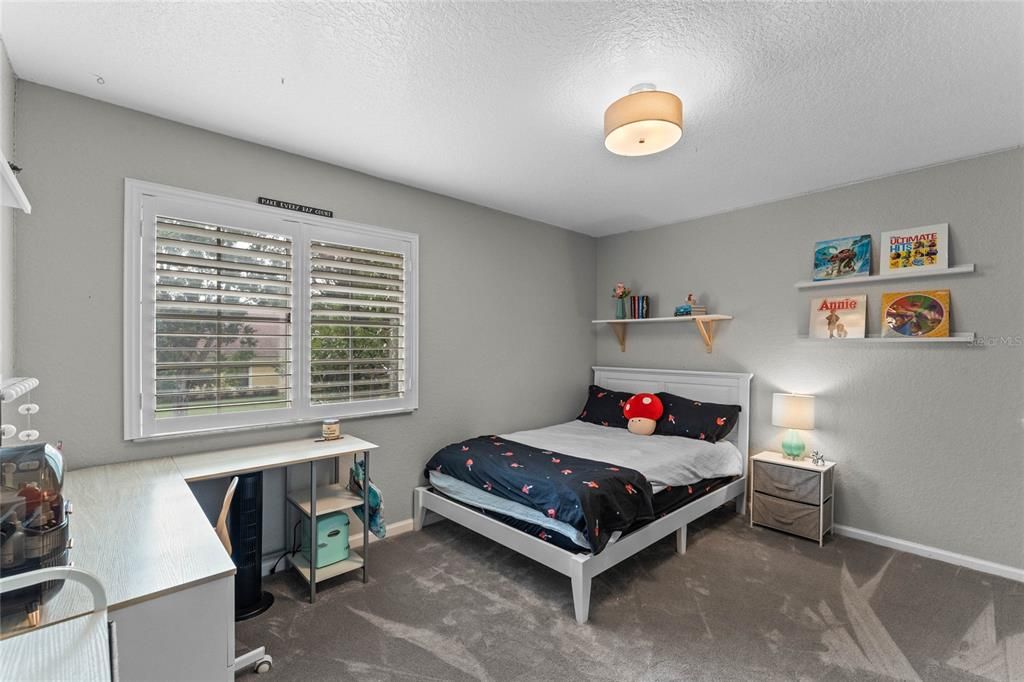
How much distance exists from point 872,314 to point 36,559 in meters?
4.21

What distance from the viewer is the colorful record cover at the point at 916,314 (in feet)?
9.46

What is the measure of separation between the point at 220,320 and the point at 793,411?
3.73 meters

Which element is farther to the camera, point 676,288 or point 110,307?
point 676,288

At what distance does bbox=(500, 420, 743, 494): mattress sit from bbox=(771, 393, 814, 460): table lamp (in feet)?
1.36

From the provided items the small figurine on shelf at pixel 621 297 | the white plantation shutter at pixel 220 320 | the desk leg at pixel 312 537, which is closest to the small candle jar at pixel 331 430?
the white plantation shutter at pixel 220 320

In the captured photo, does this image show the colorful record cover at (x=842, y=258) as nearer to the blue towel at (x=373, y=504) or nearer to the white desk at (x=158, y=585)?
the blue towel at (x=373, y=504)

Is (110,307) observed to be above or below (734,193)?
below

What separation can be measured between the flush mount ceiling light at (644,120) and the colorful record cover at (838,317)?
2.08 meters

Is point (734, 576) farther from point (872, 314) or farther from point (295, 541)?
point (295, 541)

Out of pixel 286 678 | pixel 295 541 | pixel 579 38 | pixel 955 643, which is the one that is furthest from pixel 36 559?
pixel 955 643

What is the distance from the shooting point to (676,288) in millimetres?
4223

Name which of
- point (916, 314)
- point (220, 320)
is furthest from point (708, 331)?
point (220, 320)

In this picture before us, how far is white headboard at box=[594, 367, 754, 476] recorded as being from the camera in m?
3.71

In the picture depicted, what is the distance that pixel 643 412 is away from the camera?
389 cm
